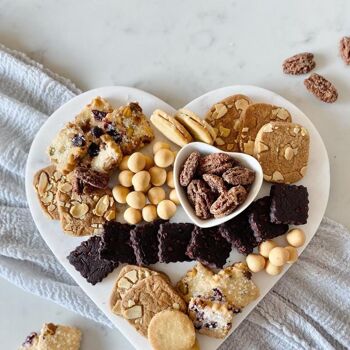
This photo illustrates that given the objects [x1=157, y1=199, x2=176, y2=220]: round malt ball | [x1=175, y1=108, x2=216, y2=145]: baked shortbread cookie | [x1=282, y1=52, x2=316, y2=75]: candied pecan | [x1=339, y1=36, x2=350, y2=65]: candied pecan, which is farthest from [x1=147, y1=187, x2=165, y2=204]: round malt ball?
[x1=339, y1=36, x2=350, y2=65]: candied pecan

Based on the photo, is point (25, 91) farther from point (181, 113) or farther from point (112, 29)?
point (181, 113)

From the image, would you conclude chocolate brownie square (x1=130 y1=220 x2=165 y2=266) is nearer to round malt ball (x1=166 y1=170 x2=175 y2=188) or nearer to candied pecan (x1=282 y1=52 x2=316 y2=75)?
round malt ball (x1=166 y1=170 x2=175 y2=188)

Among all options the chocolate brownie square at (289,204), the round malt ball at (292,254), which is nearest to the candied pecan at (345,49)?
the chocolate brownie square at (289,204)

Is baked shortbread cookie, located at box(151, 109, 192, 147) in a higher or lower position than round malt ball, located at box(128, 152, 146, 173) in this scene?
higher

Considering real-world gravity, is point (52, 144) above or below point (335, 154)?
below

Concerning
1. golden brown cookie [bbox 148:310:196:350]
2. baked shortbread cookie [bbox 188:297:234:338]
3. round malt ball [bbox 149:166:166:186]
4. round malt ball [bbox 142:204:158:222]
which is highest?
round malt ball [bbox 149:166:166:186]

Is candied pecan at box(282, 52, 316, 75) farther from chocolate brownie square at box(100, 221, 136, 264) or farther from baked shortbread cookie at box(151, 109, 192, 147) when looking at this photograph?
chocolate brownie square at box(100, 221, 136, 264)

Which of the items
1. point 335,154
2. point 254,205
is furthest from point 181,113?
point 335,154

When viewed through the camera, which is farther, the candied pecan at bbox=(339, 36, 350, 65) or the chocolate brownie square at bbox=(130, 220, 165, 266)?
the candied pecan at bbox=(339, 36, 350, 65)
